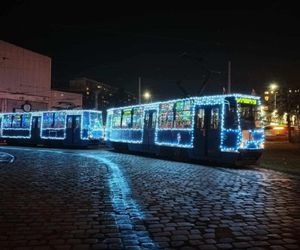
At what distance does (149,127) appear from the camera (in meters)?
28.9

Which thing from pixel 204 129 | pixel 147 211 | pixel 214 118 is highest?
pixel 214 118

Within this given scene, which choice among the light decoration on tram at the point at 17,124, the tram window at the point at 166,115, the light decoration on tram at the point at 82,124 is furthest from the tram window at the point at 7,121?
the tram window at the point at 166,115

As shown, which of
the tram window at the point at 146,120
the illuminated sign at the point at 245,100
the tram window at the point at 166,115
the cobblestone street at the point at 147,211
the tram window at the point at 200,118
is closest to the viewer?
the cobblestone street at the point at 147,211

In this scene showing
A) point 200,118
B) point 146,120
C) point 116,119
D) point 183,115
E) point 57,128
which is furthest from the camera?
point 57,128

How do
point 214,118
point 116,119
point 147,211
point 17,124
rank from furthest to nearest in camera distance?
point 17,124 → point 116,119 → point 214,118 → point 147,211

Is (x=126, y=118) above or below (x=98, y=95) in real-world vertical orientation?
below

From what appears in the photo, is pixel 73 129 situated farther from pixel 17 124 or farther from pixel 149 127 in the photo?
pixel 149 127

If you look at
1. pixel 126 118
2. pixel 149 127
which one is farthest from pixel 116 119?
pixel 149 127

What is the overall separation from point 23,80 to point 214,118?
56947mm

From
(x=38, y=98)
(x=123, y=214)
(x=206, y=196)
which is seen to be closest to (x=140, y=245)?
(x=123, y=214)

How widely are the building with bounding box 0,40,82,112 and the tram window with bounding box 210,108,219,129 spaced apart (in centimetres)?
4819

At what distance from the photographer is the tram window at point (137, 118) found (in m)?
30.2

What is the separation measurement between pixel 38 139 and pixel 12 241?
114 feet

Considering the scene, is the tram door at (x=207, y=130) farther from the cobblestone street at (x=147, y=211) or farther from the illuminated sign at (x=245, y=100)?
the cobblestone street at (x=147, y=211)
